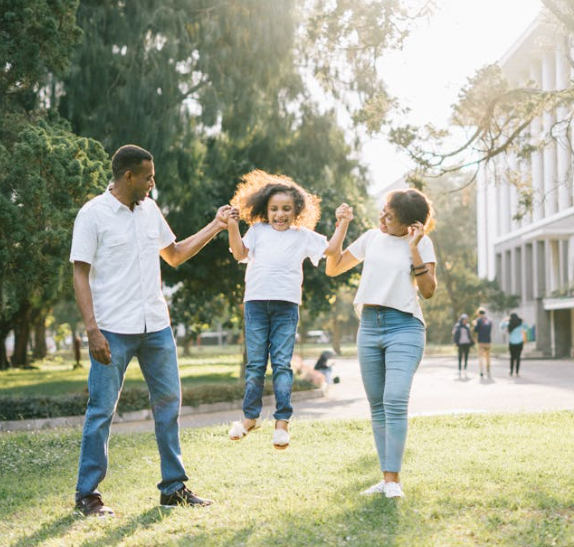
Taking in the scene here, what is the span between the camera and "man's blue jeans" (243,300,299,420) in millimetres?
6285

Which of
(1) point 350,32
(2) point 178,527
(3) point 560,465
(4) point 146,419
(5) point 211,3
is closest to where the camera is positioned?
(2) point 178,527

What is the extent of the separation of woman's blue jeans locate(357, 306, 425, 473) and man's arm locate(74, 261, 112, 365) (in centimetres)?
174

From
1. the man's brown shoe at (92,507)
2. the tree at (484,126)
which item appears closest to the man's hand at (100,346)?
the man's brown shoe at (92,507)

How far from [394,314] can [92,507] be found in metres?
2.37

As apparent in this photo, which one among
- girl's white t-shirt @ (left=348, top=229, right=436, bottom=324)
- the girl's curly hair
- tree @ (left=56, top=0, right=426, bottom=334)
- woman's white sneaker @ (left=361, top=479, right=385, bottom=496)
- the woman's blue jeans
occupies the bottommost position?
woman's white sneaker @ (left=361, top=479, right=385, bottom=496)

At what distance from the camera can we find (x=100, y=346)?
5.44m

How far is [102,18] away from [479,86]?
10.4m

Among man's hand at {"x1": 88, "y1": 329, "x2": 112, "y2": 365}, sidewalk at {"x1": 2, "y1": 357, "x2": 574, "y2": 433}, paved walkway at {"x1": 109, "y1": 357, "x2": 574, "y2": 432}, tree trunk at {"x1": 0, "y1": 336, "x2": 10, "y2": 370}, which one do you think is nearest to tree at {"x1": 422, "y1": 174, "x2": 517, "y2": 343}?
tree trunk at {"x1": 0, "y1": 336, "x2": 10, "y2": 370}

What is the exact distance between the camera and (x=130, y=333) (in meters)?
5.63

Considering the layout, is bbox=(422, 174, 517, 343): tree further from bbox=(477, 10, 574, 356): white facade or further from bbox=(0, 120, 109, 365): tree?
bbox=(0, 120, 109, 365): tree

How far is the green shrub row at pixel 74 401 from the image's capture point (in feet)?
52.1

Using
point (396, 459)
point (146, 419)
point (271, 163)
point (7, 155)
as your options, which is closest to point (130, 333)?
point (396, 459)

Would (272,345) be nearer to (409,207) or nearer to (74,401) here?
(409,207)

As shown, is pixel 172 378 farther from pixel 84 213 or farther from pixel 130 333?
pixel 84 213
